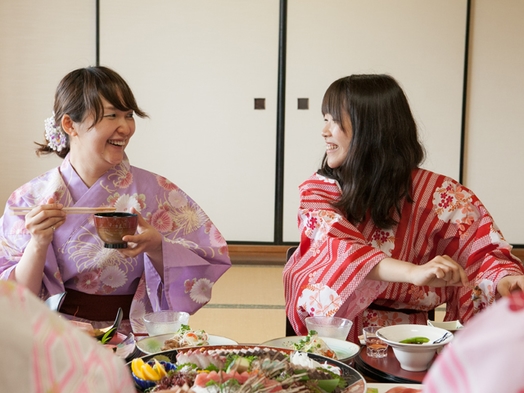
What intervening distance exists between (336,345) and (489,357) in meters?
1.06

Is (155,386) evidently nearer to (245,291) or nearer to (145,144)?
(245,291)

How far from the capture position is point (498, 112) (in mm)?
5395

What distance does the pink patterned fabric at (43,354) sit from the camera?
0.49 meters

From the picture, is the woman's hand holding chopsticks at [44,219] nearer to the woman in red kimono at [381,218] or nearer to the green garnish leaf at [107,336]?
the green garnish leaf at [107,336]

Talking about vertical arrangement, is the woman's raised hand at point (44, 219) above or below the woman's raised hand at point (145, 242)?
above

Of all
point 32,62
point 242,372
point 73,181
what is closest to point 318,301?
point 73,181

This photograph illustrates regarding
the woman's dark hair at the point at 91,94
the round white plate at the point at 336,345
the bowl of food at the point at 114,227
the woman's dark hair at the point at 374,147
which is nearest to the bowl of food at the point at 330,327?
the round white plate at the point at 336,345

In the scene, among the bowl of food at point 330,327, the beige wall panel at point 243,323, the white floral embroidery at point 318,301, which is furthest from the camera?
the beige wall panel at point 243,323

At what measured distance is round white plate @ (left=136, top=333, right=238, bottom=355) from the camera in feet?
4.54

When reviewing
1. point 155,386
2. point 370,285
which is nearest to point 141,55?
point 370,285

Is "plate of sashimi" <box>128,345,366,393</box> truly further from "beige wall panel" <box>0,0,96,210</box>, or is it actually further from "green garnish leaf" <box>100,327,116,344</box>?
"beige wall panel" <box>0,0,96,210</box>

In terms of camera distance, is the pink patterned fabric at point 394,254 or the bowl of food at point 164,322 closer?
the bowl of food at point 164,322

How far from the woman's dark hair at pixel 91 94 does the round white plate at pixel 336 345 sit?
3.10ft

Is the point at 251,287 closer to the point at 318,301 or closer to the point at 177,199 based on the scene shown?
the point at 177,199
